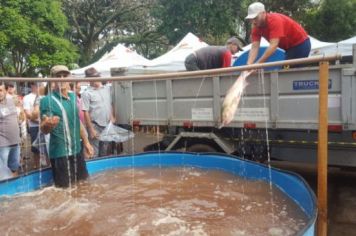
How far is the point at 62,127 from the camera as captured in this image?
17.1 feet

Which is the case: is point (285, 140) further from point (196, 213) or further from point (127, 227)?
point (127, 227)

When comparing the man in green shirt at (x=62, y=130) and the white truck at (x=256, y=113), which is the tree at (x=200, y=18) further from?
the man in green shirt at (x=62, y=130)

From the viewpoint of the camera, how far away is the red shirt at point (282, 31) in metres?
5.80

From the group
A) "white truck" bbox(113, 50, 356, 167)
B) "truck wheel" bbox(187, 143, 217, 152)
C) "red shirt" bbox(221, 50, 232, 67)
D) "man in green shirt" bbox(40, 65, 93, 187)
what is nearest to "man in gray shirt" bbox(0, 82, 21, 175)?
"man in green shirt" bbox(40, 65, 93, 187)

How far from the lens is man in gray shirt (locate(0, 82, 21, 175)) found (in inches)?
239

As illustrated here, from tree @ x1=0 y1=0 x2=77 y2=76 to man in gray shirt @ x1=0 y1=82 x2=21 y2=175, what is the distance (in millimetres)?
12310

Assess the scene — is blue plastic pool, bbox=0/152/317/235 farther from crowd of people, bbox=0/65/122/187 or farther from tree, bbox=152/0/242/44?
tree, bbox=152/0/242/44

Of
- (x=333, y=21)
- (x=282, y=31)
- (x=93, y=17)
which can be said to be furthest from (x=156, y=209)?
(x=93, y=17)

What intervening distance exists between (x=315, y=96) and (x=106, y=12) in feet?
88.7

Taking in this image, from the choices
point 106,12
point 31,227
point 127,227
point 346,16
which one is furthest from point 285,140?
point 106,12

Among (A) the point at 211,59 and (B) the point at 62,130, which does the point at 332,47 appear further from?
(B) the point at 62,130

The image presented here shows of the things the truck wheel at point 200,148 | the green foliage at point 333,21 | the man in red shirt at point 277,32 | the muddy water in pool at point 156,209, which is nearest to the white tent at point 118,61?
the truck wheel at point 200,148

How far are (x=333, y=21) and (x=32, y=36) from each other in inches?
600

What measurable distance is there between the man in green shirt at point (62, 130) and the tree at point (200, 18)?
19.7 meters
